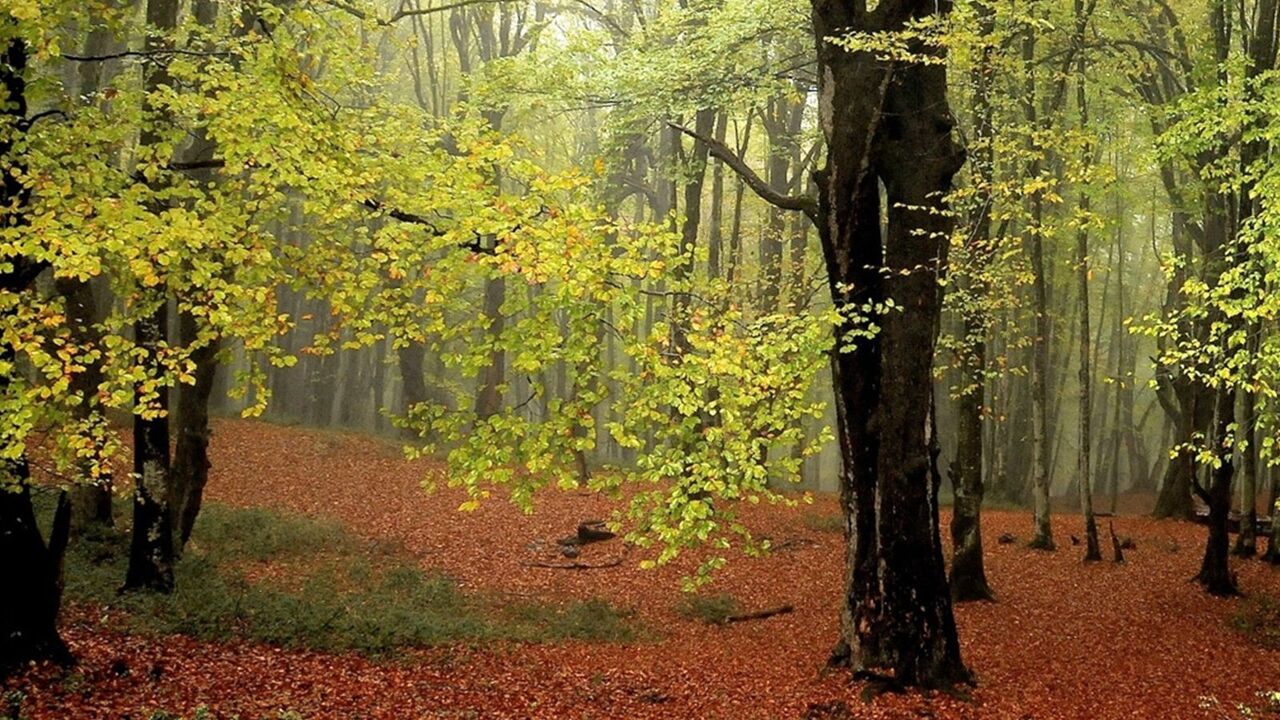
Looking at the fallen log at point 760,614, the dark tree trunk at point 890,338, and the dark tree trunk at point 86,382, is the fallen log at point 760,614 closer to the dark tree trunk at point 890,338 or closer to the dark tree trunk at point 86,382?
the dark tree trunk at point 890,338

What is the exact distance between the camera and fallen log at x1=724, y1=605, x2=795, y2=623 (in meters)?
15.3

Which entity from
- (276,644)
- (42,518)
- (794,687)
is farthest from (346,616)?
(794,687)

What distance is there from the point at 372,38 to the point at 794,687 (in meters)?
32.3

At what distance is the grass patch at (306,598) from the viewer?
11.3 metres

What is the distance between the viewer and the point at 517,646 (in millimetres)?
12875

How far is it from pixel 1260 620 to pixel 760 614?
28.0 ft

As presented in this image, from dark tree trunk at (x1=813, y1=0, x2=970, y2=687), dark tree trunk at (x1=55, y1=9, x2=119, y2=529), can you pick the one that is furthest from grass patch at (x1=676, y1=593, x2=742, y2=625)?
dark tree trunk at (x1=55, y1=9, x2=119, y2=529)

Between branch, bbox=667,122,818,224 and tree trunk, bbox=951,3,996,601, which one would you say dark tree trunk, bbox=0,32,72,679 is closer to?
branch, bbox=667,122,818,224

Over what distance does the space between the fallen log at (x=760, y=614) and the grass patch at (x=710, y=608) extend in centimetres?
12

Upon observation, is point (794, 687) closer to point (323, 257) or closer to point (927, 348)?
point (927, 348)

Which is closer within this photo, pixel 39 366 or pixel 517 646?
pixel 39 366

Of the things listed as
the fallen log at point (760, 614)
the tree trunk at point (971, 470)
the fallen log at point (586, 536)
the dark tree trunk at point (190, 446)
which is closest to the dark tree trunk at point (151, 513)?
the dark tree trunk at point (190, 446)

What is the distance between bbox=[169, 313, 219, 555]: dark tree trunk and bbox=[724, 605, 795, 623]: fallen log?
9.17 meters

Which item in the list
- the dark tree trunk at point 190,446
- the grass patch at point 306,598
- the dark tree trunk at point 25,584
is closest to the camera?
the dark tree trunk at point 25,584
